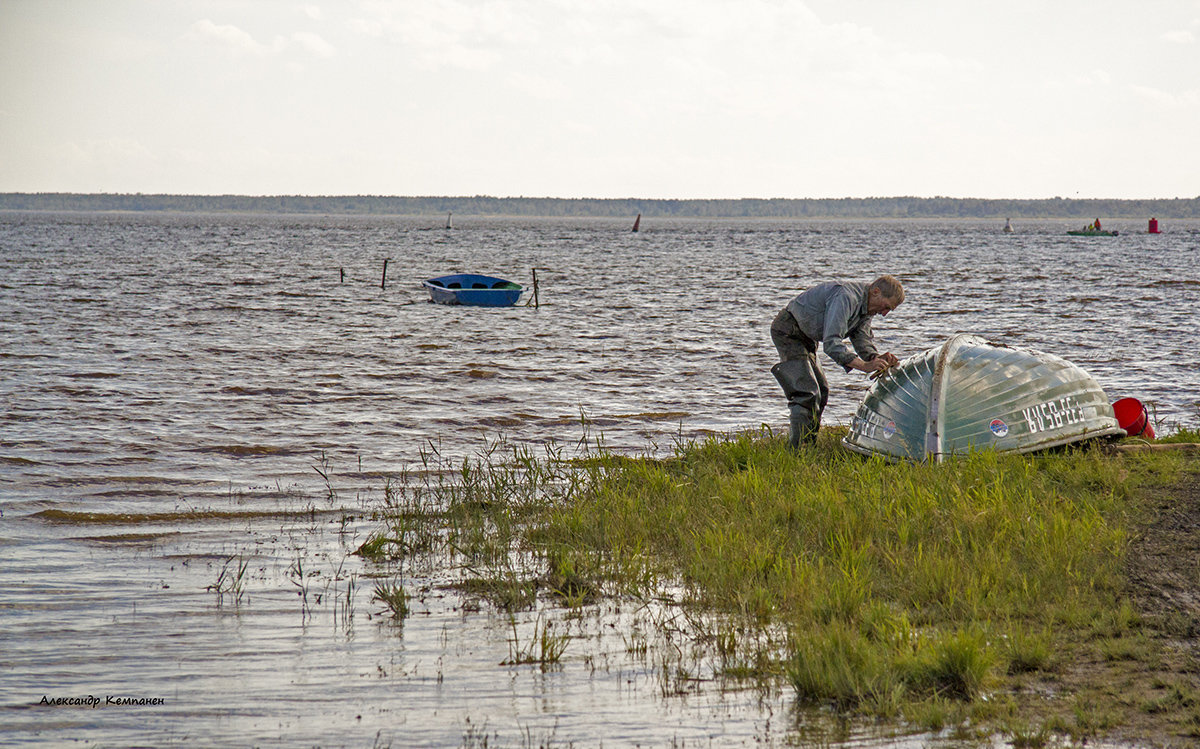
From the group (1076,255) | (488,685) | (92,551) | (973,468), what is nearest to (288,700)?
(488,685)

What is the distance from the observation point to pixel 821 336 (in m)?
9.56

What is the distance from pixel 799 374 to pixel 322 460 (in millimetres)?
5264

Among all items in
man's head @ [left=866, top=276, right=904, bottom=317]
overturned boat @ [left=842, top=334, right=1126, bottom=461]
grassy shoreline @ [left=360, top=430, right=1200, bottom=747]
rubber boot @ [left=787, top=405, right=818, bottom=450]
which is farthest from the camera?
rubber boot @ [left=787, top=405, right=818, bottom=450]

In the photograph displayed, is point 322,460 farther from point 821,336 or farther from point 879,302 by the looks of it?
point 879,302

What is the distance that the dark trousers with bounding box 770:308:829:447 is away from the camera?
987 centimetres

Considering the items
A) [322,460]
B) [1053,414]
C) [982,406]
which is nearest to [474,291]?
[322,460]

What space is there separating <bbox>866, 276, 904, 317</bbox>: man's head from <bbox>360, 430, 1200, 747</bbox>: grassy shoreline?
144 centimetres

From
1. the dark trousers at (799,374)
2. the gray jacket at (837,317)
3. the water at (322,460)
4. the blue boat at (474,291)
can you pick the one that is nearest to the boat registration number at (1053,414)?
the gray jacket at (837,317)

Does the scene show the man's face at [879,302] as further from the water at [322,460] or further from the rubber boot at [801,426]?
the water at [322,460]

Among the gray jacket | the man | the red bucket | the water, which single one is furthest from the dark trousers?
the red bucket

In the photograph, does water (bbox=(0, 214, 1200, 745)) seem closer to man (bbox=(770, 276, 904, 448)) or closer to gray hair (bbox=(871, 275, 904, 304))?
man (bbox=(770, 276, 904, 448))

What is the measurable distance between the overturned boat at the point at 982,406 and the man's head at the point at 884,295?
70cm

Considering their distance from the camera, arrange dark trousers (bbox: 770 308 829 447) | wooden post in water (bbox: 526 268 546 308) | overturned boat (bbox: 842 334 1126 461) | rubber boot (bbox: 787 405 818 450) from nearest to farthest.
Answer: overturned boat (bbox: 842 334 1126 461) < dark trousers (bbox: 770 308 829 447) < rubber boot (bbox: 787 405 818 450) < wooden post in water (bbox: 526 268 546 308)

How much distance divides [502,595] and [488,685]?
4.54 feet
